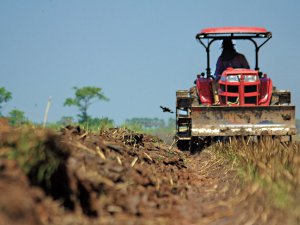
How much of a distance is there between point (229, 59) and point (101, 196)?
10.1 meters

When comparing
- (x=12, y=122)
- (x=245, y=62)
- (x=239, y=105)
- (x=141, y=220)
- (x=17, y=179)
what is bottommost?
(x=141, y=220)

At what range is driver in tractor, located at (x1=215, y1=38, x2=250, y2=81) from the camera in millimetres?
14938

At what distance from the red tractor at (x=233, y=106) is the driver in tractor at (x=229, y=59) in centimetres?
19

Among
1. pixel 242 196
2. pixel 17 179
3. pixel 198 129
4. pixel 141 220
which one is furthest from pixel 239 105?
pixel 17 179

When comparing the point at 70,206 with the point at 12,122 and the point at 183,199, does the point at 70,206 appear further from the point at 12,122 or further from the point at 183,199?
the point at 12,122

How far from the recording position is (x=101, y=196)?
18.0 feet

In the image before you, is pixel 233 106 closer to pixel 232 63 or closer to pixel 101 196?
pixel 232 63

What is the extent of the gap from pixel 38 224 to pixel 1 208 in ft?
1.12

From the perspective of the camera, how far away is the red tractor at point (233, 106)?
1342 centimetres

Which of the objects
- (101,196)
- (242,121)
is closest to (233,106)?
(242,121)

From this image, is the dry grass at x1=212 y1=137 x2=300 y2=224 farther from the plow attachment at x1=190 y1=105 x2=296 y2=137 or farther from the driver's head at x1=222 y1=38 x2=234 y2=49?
the driver's head at x1=222 y1=38 x2=234 y2=49

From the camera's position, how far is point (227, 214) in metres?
5.88

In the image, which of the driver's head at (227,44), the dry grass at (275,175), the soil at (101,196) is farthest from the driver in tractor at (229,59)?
the soil at (101,196)

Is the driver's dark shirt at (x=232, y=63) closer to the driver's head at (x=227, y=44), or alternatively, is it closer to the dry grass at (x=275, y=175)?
the driver's head at (x=227, y=44)
